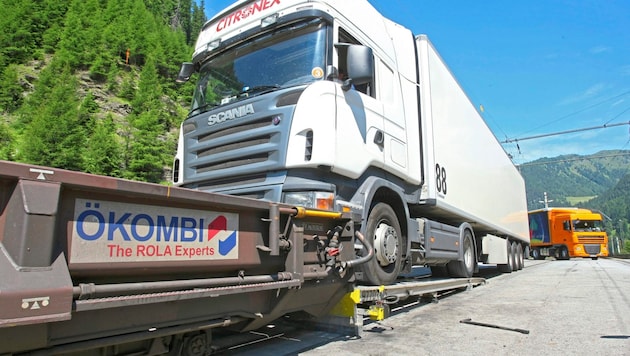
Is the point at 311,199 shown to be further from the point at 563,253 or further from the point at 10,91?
the point at 10,91

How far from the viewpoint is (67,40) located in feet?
137

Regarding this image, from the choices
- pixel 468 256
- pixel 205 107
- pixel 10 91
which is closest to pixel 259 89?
pixel 205 107

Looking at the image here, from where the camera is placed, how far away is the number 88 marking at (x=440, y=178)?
630 centimetres

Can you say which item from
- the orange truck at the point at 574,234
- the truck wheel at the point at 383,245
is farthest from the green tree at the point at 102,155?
the orange truck at the point at 574,234

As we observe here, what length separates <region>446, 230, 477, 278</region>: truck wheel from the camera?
7.92 meters

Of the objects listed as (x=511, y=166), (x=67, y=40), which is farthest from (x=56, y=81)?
(x=511, y=166)

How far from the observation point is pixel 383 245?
464 cm

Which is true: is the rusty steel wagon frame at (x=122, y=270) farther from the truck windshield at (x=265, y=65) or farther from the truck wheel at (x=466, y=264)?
the truck wheel at (x=466, y=264)

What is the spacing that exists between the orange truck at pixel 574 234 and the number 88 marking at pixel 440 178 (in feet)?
91.6

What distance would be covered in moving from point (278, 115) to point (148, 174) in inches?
1045

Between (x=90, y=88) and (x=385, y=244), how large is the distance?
42739 millimetres

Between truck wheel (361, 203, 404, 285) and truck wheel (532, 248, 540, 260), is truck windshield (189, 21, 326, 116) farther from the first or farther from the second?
truck wheel (532, 248, 540, 260)

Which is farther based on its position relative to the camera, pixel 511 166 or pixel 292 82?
pixel 511 166

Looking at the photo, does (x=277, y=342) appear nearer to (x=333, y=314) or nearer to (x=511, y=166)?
(x=333, y=314)
